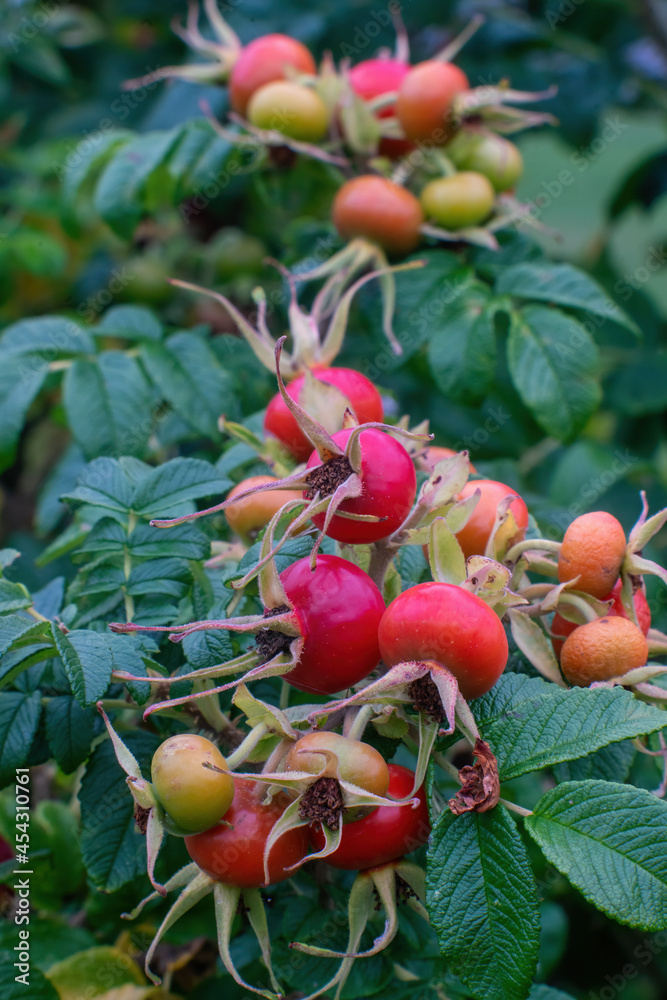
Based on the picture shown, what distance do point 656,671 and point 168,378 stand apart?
1.03 meters

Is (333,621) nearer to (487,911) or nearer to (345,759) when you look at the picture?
(345,759)

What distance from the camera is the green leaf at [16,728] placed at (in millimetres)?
1035

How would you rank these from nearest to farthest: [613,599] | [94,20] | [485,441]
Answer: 1. [613,599]
2. [485,441]
3. [94,20]

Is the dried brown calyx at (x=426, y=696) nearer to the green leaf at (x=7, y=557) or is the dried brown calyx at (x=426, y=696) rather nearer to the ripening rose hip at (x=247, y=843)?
the ripening rose hip at (x=247, y=843)

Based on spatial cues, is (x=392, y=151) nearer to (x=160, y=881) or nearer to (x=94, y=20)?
(x=160, y=881)

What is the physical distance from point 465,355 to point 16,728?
1.01 m

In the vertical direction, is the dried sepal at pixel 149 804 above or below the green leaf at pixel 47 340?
below

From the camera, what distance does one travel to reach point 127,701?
3.54 ft

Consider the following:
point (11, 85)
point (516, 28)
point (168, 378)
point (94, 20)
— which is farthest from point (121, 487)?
point (94, 20)

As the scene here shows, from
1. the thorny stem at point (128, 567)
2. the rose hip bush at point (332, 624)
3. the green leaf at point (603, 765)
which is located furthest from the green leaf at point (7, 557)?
the green leaf at point (603, 765)

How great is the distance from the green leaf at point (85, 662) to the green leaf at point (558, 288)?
109cm

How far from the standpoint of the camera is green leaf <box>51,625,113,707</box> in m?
0.91

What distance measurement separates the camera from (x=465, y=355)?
1.61 m

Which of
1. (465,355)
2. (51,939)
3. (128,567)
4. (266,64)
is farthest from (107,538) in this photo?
(266,64)
